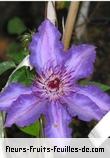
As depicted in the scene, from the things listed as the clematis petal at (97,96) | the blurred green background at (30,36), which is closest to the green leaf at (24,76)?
the blurred green background at (30,36)

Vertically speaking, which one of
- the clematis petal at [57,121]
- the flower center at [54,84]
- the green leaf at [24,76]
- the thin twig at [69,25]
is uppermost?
the thin twig at [69,25]

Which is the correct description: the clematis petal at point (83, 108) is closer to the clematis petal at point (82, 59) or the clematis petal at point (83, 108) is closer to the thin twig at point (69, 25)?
the clematis petal at point (82, 59)

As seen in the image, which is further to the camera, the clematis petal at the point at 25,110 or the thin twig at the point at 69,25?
the thin twig at the point at 69,25

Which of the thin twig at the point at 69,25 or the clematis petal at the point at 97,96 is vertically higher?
the thin twig at the point at 69,25

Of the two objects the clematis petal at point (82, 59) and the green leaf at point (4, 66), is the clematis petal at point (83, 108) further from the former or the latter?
the green leaf at point (4, 66)

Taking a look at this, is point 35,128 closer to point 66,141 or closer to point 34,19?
point 66,141

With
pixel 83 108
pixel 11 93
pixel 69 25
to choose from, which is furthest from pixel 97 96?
pixel 69 25

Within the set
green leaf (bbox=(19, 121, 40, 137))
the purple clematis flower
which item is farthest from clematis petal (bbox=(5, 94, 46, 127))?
green leaf (bbox=(19, 121, 40, 137))

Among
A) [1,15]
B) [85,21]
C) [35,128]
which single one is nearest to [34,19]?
[1,15]
